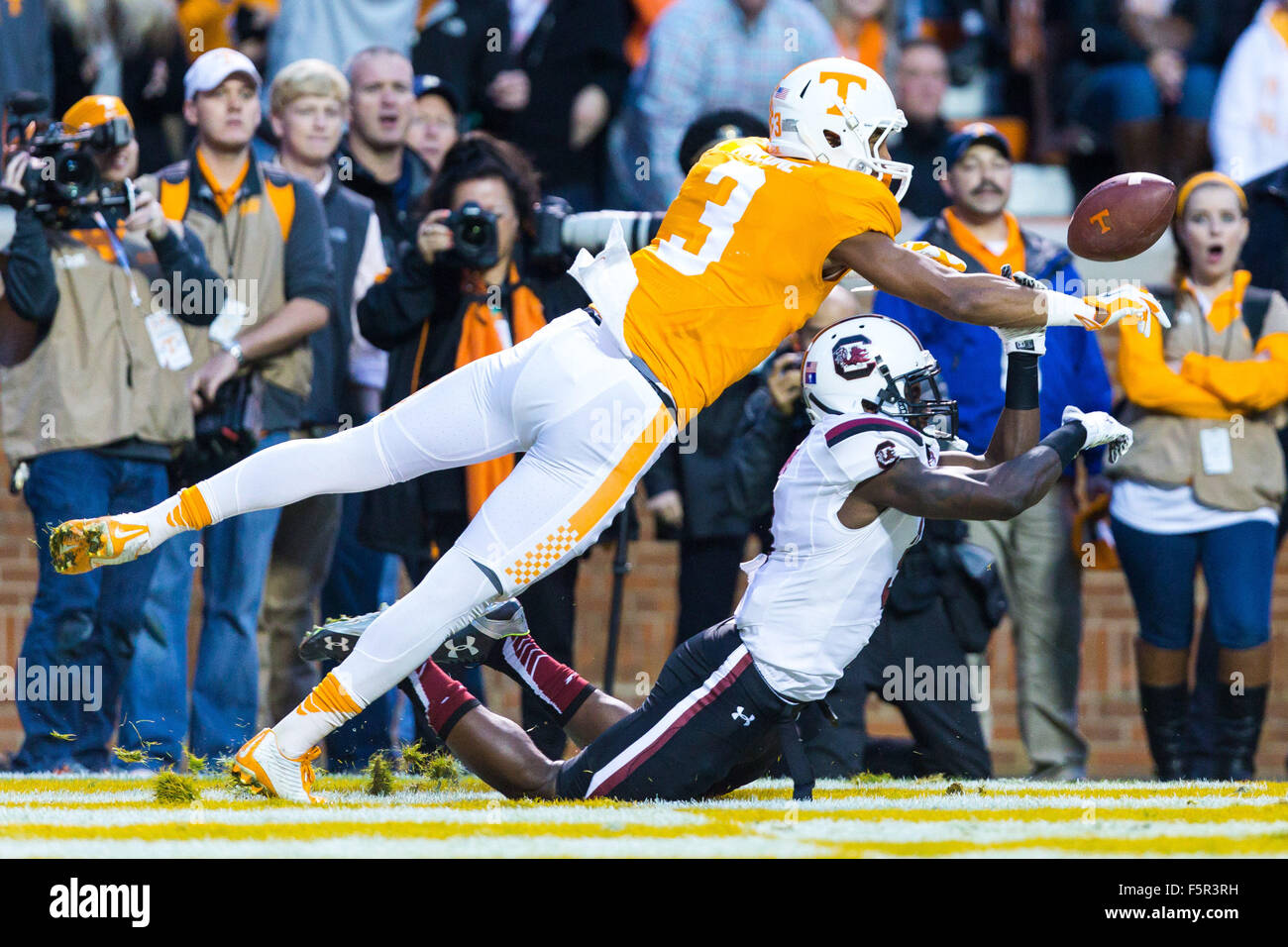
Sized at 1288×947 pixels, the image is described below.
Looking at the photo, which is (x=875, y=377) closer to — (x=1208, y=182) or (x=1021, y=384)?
(x=1021, y=384)

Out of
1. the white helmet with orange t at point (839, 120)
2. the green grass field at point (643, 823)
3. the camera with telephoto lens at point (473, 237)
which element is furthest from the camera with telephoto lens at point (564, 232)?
the green grass field at point (643, 823)

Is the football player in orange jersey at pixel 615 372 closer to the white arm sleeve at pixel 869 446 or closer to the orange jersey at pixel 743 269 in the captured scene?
the orange jersey at pixel 743 269

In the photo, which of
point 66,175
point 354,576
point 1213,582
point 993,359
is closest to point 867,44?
point 993,359

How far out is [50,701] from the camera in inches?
243

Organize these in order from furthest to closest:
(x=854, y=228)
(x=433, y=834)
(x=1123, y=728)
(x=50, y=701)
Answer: (x=1123, y=728), (x=50, y=701), (x=854, y=228), (x=433, y=834)

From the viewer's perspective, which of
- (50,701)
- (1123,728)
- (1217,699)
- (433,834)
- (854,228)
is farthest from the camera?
(1123,728)

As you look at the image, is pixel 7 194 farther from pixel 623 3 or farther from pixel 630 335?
pixel 623 3

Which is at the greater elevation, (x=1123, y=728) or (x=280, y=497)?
(x=280, y=497)

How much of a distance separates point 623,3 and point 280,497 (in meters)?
4.42

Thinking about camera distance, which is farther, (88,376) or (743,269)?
(88,376)

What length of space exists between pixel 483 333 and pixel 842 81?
1987mm

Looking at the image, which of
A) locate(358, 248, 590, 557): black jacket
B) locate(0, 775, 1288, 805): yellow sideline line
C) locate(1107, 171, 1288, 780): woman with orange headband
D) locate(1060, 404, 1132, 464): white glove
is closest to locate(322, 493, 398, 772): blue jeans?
locate(358, 248, 590, 557): black jacket

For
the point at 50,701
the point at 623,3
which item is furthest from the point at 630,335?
the point at 623,3

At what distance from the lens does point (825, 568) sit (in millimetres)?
4852
